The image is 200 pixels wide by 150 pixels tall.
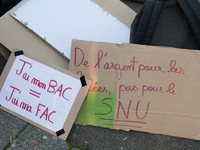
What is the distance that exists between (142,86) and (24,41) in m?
0.63

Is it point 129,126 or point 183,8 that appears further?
point 129,126

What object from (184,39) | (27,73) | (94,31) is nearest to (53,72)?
(27,73)

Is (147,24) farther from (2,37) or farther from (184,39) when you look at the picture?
(2,37)

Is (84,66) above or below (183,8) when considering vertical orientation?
below

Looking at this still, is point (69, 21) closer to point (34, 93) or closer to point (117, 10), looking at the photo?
point (117, 10)

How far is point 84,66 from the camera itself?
2.66ft

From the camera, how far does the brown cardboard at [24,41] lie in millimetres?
856

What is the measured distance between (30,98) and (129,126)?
19.8 inches

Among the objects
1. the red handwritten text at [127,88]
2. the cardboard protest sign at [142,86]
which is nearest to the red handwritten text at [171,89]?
the cardboard protest sign at [142,86]

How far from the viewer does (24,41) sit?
869 mm

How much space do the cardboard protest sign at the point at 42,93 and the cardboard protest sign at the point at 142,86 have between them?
0.19ft

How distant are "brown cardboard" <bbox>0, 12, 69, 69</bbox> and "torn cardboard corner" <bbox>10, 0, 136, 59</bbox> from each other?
28 mm

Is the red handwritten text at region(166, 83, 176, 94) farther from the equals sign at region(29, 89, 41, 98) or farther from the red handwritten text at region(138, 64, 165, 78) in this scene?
the equals sign at region(29, 89, 41, 98)

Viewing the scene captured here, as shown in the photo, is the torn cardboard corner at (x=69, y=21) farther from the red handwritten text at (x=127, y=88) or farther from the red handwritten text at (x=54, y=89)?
Answer: the red handwritten text at (x=127, y=88)
